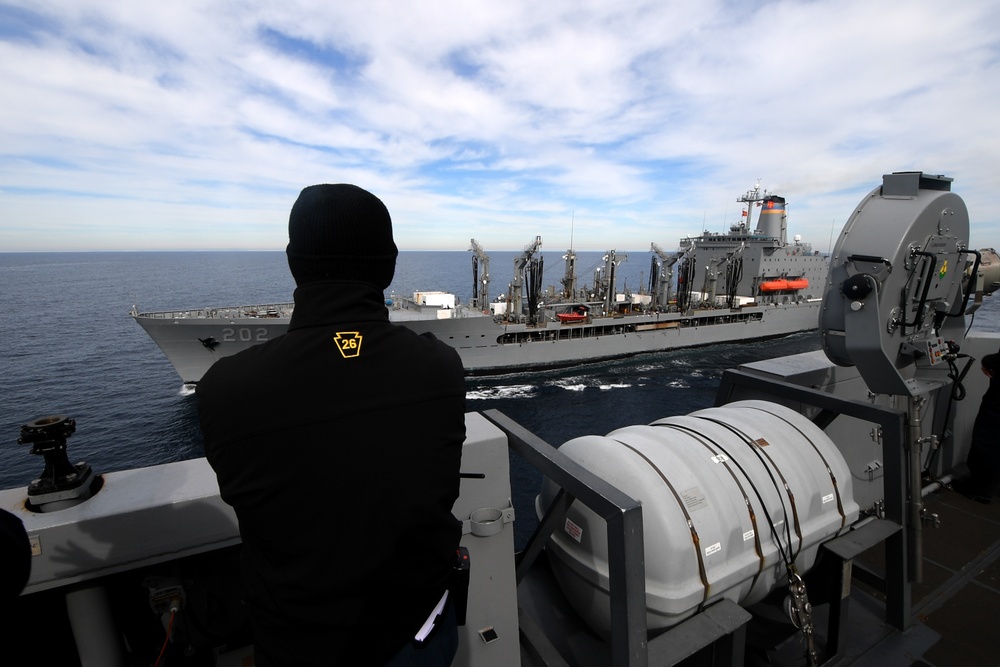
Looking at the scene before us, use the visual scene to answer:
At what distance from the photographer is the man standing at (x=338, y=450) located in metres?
1.15

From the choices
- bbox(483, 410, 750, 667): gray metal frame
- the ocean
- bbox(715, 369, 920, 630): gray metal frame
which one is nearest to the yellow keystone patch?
bbox(483, 410, 750, 667): gray metal frame

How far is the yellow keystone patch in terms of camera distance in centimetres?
123

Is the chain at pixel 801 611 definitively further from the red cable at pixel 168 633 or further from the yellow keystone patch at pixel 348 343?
the red cable at pixel 168 633

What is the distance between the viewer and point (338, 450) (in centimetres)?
117

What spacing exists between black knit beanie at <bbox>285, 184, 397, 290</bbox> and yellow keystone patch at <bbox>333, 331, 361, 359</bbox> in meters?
0.16

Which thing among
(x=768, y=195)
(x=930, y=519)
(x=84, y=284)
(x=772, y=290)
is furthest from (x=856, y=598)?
(x=84, y=284)

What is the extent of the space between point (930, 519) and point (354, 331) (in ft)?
19.2

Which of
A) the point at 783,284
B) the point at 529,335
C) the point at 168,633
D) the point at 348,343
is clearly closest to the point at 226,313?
the point at 529,335

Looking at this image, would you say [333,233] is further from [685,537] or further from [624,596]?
[685,537]

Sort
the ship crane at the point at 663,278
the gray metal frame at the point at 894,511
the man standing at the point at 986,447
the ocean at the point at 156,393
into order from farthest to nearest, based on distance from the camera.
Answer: the ship crane at the point at 663,278 < the ocean at the point at 156,393 < the man standing at the point at 986,447 < the gray metal frame at the point at 894,511

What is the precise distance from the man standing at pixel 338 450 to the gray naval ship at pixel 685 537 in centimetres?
57

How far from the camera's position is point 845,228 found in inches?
165

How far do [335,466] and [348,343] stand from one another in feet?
1.02

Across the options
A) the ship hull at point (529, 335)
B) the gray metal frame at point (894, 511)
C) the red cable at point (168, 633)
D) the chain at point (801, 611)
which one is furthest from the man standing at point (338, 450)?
the ship hull at point (529, 335)
